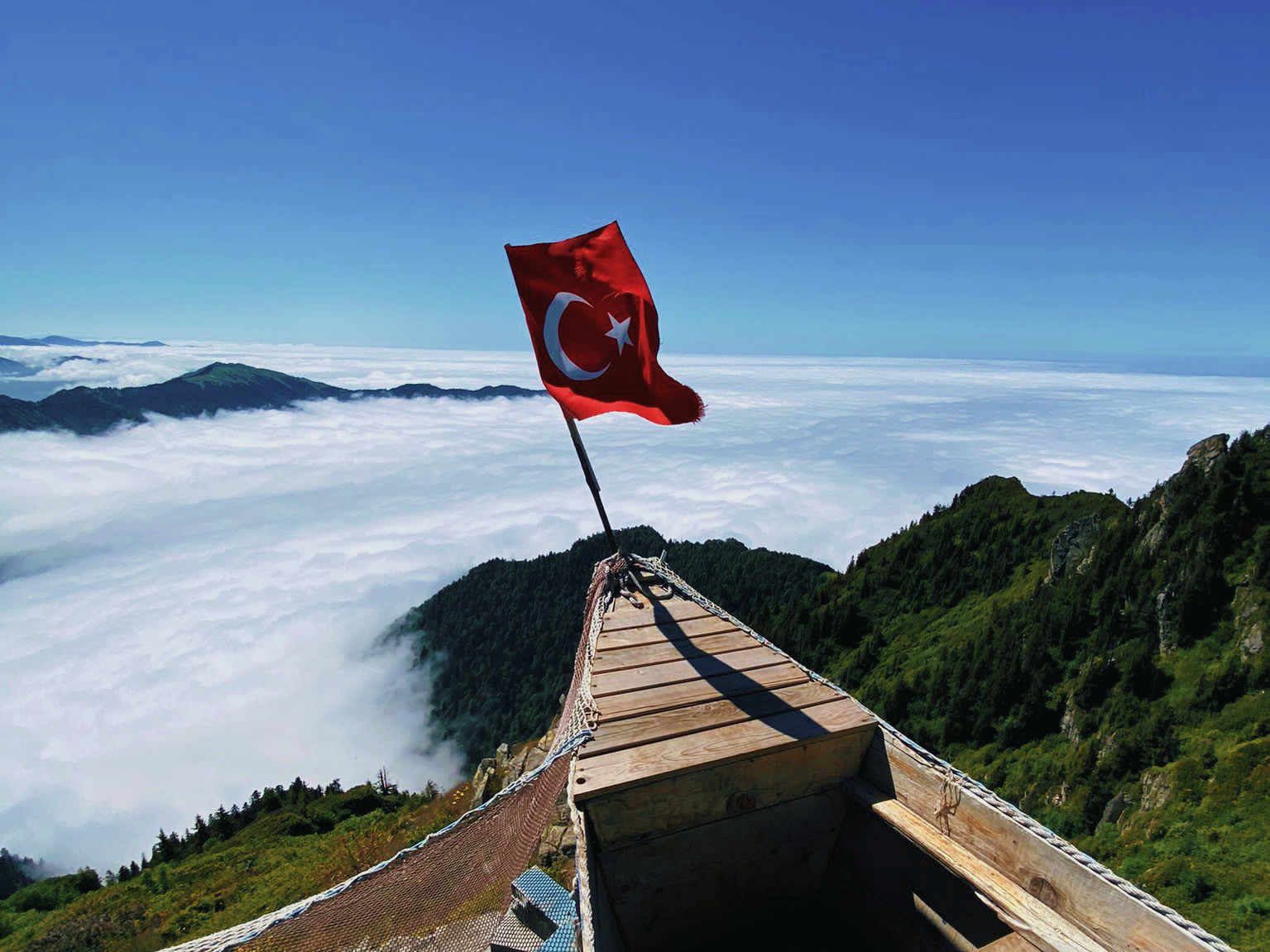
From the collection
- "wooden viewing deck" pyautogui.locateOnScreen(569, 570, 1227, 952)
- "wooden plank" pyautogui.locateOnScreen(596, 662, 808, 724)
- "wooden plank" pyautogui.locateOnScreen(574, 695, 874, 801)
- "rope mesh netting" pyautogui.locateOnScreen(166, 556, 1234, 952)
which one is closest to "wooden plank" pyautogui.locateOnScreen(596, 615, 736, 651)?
"wooden viewing deck" pyautogui.locateOnScreen(569, 570, 1227, 952)

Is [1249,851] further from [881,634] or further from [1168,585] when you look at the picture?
[881,634]

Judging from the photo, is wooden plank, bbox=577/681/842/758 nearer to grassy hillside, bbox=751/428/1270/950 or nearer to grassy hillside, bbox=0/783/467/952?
grassy hillside, bbox=0/783/467/952

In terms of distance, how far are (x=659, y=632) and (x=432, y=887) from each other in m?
3.60

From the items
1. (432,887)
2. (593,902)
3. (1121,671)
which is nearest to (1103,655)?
(1121,671)

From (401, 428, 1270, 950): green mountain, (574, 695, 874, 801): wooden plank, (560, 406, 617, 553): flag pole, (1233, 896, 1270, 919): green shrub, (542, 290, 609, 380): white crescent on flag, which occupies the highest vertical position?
(542, 290, 609, 380): white crescent on flag

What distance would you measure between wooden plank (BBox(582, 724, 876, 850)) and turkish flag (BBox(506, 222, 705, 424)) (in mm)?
3667

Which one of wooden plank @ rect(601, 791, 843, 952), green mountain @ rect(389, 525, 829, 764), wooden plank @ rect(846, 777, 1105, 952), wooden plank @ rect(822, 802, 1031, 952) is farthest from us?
green mountain @ rect(389, 525, 829, 764)

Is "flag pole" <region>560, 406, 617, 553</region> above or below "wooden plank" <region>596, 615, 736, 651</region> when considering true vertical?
above

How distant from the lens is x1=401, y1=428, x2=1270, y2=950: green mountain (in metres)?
24.0

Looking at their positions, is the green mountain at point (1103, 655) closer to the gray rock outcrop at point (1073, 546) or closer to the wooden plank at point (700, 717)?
the gray rock outcrop at point (1073, 546)

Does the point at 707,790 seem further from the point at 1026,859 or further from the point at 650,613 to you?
the point at 650,613

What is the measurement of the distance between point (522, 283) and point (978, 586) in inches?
3642

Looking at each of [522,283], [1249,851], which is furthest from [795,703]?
[1249,851]

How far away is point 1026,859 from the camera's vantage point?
4.20 metres
